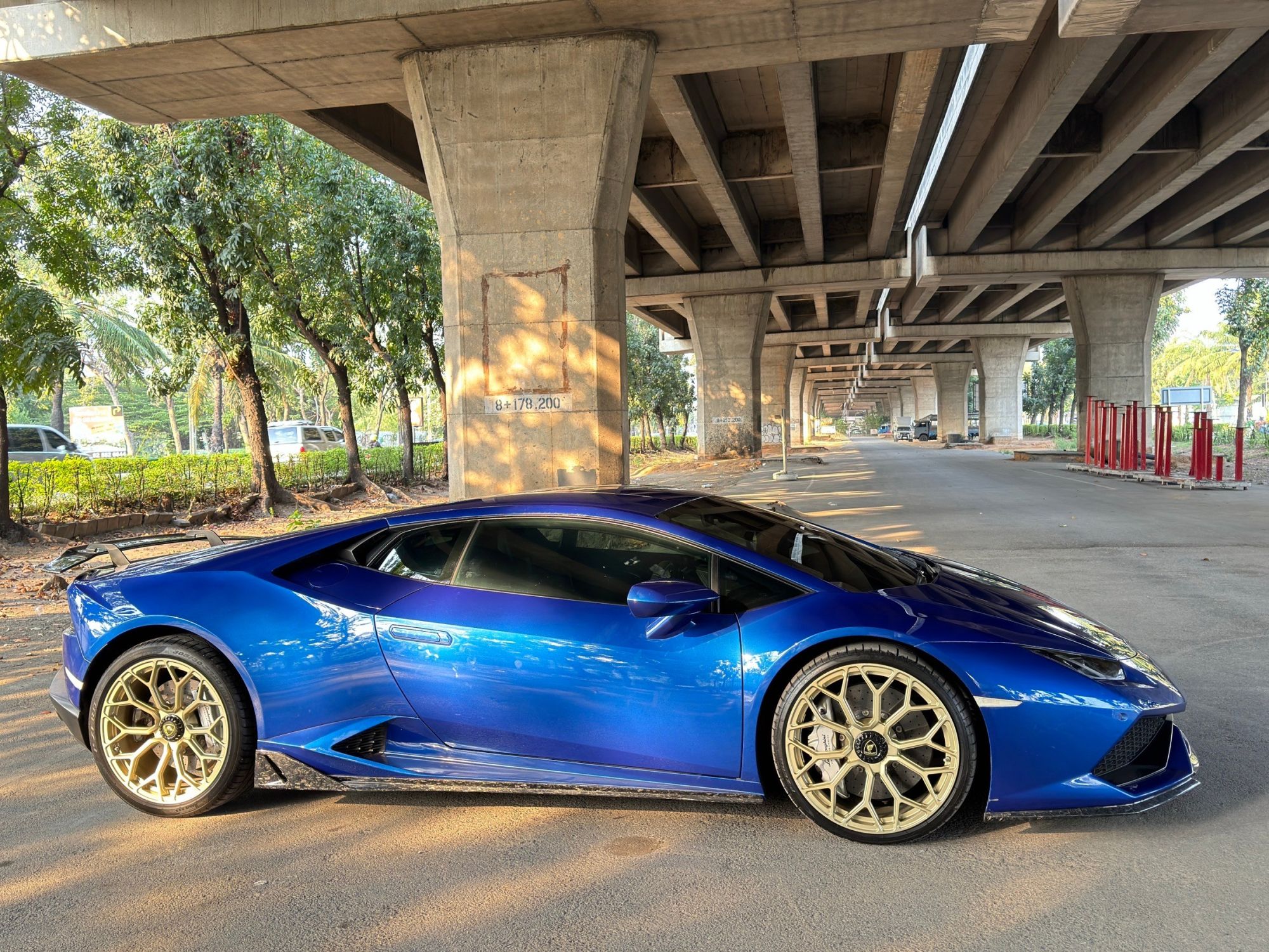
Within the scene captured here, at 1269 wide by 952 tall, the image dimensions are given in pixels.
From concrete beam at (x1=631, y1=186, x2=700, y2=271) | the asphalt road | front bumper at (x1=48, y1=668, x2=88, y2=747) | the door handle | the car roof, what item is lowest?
the asphalt road

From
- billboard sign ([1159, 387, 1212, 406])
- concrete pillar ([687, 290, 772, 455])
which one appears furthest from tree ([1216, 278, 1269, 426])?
concrete pillar ([687, 290, 772, 455])

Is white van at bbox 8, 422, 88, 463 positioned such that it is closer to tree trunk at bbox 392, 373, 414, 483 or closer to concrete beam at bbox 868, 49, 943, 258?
tree trunk at bbox 392, 373, 414, 483

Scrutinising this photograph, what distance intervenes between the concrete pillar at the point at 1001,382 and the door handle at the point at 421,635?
2149 inches

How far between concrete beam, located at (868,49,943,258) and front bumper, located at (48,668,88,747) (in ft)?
39.6

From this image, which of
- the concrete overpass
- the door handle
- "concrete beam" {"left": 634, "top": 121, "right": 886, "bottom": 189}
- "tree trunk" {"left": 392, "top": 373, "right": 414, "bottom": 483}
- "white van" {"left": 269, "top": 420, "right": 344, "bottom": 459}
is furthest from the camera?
"white van" {"left": 269, "top": 420, "right": 344, "bottom": 459}

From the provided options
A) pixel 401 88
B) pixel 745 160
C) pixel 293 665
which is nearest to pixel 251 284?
pixel 401 88

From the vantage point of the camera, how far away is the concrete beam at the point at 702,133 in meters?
15.4

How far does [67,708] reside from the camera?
3.62 metres

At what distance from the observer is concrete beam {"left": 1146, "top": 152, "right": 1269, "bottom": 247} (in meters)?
21.6

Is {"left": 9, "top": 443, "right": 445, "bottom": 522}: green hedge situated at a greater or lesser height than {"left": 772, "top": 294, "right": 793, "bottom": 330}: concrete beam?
lesser

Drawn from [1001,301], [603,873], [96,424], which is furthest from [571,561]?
[1001,301]

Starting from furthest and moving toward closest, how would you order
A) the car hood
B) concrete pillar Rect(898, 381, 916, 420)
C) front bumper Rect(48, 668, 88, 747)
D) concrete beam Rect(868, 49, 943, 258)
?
concrete pillar Rect(898, 381, 916, 420) → concrete beam Rect(868, 49, 943, 258) → front bumper Rect(48, 668, 88, 747) → the car hood

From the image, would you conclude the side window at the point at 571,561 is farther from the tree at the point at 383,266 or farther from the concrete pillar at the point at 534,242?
the tree at the point at 383,266

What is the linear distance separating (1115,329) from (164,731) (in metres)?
33.1
